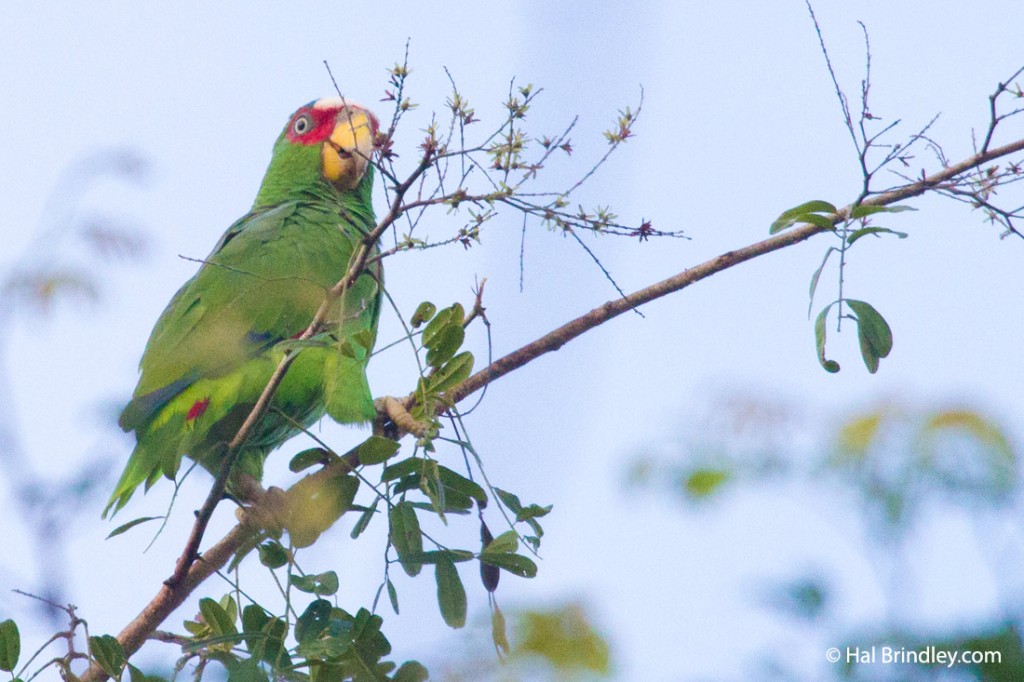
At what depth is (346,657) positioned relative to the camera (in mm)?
1919

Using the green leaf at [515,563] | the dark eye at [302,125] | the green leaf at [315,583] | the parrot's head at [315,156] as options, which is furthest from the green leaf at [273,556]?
the dark eye at [302,125]

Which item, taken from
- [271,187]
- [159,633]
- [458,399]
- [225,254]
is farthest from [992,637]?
[271,187]

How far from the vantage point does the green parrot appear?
2.72 m

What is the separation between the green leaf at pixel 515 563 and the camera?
1.87 metres

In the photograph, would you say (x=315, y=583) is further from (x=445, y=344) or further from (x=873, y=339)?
(x=873, y=339)

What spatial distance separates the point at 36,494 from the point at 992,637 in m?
1.27

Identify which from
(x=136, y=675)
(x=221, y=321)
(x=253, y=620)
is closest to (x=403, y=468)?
(x=253, y=620)

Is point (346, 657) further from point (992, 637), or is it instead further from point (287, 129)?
point (287, 129)

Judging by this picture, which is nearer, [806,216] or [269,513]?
[806,216]

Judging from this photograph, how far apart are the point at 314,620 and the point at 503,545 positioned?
386mm

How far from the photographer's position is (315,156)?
→ 428 centimetres

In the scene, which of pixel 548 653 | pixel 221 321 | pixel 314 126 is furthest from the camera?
pixel 314 126

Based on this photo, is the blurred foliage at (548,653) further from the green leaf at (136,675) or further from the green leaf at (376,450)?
the green leaf at (136,675)

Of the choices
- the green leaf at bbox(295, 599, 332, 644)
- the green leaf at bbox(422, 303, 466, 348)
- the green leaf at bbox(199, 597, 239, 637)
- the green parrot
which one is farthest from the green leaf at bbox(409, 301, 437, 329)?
the green leaf at bbox(199, 597, 239, 637)
